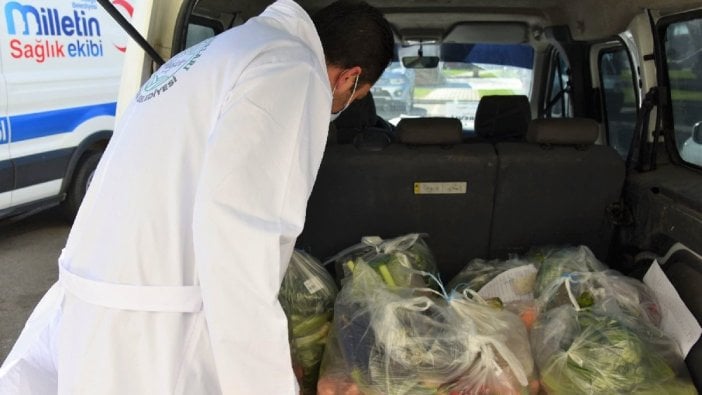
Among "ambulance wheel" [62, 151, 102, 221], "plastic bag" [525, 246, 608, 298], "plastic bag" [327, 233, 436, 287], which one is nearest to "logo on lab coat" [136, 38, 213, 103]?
"plastic bag" [327, 233, 436, 287]

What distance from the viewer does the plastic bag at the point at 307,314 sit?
2.11m

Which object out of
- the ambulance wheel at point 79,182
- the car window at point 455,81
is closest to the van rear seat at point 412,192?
the car window at point 455,81

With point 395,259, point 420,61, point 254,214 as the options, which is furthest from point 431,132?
point 420,61

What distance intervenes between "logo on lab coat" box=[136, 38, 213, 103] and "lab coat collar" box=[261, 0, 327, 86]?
18cm

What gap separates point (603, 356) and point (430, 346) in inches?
19.3

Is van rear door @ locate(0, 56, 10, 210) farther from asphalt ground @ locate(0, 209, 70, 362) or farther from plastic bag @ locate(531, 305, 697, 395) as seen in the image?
plastic bag @ locate(531, 305, 697, 395)

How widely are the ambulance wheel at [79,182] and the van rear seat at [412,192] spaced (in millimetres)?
3198

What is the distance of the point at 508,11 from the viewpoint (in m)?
4.20

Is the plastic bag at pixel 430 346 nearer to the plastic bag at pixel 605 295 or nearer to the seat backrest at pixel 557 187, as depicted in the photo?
the plastic bag at pixel 605 295

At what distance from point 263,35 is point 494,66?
397 cm

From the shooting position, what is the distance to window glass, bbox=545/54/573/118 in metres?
4.47

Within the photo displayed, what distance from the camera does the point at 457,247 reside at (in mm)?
2807

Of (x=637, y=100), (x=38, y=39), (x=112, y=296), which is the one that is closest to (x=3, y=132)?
(x=38, y=39)

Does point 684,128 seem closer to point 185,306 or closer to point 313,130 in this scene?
point 313,130
